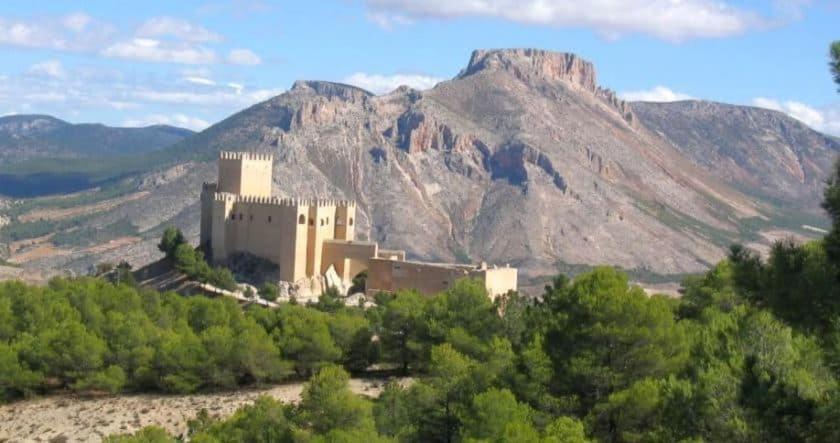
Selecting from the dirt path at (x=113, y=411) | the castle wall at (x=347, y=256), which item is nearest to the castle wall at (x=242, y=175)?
the castle wall at (x=347, y=256)

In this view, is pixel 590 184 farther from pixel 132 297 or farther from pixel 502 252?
pixel 132 297

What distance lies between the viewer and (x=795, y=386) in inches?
582

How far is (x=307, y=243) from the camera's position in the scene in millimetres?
54781

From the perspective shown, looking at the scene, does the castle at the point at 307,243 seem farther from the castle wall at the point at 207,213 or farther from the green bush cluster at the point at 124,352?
the green bush cluster at the point at 124,352

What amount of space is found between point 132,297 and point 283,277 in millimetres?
10603

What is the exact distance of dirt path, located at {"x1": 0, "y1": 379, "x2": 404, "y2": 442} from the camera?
112 feet

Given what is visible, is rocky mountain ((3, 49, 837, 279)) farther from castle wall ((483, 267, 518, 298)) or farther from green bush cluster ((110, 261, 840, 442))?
green bush cluster ((110, 261, 840, 442))

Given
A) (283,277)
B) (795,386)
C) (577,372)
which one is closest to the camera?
(795,386)

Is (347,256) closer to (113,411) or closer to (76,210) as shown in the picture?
(113,411)

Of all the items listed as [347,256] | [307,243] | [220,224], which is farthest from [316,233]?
[220,224]

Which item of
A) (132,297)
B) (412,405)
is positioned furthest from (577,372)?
(132,297)

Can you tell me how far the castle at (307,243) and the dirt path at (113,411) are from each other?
51.4 feet

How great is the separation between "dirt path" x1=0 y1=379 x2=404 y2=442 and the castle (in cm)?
1568

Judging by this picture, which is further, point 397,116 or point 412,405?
point 397,116
